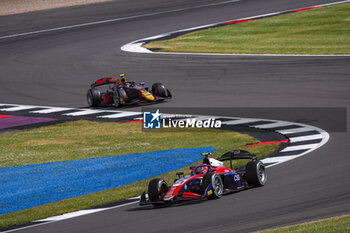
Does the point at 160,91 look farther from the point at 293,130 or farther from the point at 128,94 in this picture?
the point at 293,130

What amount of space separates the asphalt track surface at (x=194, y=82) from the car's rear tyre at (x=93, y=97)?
141 centimetres

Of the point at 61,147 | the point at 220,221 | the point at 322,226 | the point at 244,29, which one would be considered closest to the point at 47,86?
the point at 61,147

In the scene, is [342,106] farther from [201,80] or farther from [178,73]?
[178,73]

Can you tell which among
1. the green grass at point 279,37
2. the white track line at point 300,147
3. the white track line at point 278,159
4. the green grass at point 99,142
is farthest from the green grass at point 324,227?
the green grass at point 279,37

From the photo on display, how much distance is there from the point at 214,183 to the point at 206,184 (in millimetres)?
168

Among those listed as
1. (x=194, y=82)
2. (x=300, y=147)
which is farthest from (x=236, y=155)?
(x=194, y=82)

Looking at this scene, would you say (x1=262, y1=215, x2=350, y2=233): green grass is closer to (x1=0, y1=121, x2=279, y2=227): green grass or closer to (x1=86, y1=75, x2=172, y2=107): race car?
(x1=0, y1=121, x2=279, y2=227): green grass

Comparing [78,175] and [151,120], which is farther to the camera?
[151,120]

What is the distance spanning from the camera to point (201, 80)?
A: 32.5 metres

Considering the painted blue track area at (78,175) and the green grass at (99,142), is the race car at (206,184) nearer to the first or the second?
the green grass at (99,142)

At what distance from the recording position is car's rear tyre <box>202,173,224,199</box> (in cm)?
1502

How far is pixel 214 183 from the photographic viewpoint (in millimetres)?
15094

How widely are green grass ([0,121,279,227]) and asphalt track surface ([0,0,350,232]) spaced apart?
126 inches

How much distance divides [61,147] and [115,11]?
3291 cm
